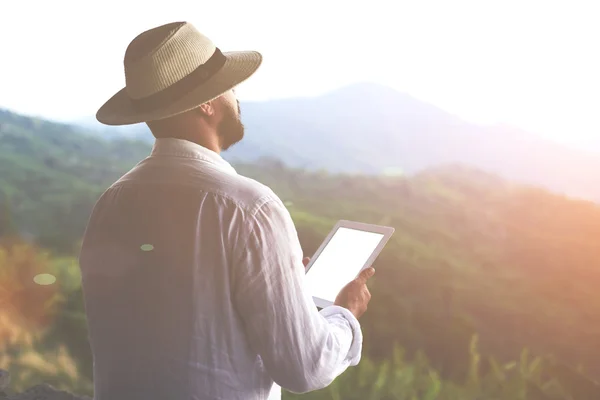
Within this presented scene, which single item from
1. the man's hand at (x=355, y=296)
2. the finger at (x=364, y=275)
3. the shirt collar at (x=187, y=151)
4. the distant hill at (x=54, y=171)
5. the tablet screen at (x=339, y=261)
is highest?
the shirt collar at (x=187, y=151)

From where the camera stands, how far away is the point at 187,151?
1065 millimetres

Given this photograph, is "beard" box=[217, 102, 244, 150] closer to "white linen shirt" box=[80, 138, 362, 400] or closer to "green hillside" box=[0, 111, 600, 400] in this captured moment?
"white linen shirt" box=[80, 138, 362, 400]

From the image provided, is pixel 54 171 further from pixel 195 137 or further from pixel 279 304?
pixel 279 304

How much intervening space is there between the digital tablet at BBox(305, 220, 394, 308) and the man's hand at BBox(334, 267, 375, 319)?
73mm

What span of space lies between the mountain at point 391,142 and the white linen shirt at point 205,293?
114cm

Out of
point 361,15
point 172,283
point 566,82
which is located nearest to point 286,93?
point 361,15

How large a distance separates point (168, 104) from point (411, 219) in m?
1.27

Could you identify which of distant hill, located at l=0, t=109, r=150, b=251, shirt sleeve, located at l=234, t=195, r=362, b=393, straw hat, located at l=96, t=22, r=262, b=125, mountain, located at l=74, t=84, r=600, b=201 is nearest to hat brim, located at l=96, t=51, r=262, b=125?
straw hat, located at l=96, t=22, r=262, b=125

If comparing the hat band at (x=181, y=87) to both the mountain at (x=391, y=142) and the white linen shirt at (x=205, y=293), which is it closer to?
the white linen shirt at (x=205, y=293)

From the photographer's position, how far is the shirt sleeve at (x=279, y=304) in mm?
953

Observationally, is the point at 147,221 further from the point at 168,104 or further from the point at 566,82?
the point at 566,82

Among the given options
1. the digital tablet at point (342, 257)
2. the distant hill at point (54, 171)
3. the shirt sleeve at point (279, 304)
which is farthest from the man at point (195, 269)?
the distant hill at point (54, 171)

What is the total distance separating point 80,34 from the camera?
9.37 feet

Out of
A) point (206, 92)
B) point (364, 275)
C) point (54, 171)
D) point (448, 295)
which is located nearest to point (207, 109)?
point (206, 92)
